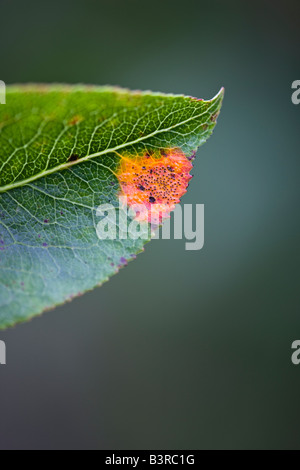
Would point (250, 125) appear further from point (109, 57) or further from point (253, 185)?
point (109, 57)

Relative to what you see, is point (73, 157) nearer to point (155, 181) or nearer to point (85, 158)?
point (85, 158)

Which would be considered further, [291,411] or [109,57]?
[109,57]

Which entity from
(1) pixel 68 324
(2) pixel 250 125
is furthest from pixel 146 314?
(2) pixel 250 125

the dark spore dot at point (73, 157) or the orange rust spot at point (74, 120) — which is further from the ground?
the orange rust spot at point (74, 120)

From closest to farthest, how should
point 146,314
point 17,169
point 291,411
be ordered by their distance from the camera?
point 17,169 < point 291,411 < point 146,314

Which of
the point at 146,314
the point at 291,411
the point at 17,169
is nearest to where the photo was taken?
the point at 17,169

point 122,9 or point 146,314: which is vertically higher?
point 122,9

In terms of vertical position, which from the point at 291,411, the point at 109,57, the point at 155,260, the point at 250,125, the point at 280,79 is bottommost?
the point at 291,411
